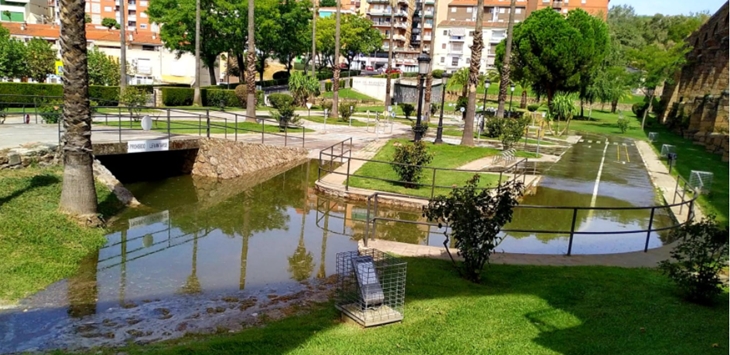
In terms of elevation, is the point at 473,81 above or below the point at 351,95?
above

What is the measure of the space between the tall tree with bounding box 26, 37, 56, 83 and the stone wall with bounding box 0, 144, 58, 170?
33.7 metres

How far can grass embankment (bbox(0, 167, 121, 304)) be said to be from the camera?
318 inches

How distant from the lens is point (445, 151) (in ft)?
74.5

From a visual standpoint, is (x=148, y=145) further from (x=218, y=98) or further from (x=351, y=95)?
(x=351, y=95)

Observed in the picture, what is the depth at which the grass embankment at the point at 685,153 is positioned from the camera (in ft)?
51.8

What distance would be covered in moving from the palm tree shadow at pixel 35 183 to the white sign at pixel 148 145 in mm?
2887

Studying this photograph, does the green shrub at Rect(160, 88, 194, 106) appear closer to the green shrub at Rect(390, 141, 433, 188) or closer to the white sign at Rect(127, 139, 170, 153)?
the white sign at Rect(127, 139, 170, 153)

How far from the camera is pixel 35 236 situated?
9.48m

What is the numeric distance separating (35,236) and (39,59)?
129 ft

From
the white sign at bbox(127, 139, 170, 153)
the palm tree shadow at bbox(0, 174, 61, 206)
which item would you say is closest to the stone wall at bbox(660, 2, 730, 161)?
the white sign at bbox(127, 139, 170, 153)

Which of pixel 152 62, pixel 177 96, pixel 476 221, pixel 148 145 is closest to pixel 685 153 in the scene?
pixel 476 221

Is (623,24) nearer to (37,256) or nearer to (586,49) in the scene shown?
(586,49)

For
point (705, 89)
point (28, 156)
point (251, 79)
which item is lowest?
point (28, 156)

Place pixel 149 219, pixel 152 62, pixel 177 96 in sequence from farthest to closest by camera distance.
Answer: pixel 152 62 → pixel 177 96 → pixel 149 219
